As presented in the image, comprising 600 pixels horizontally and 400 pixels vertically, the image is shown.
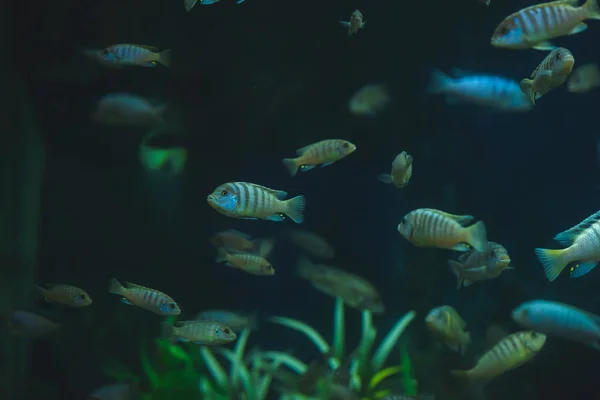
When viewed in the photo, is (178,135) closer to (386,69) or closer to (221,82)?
(221,82)

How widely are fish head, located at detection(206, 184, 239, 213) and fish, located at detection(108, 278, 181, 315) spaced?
2.95ft

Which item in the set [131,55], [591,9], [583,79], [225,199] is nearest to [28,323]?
[131,55]

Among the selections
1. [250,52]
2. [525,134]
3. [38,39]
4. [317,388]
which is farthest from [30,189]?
[525,134]

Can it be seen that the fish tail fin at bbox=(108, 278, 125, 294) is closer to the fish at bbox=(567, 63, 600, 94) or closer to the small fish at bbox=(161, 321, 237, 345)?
the small fish at bbox=(161, 321, 237, 345)

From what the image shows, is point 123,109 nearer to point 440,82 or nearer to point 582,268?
point 440,82

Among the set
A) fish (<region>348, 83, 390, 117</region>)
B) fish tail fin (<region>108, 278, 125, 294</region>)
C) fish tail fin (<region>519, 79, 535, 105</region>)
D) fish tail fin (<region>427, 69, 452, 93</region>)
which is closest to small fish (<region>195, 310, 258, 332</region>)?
fish tail fin (<region>108, 278, 125, 294</region>)

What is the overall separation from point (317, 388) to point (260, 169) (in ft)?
10.5

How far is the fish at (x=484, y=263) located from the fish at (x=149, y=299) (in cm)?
207

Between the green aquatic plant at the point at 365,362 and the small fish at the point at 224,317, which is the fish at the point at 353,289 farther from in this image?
the small fish at the point at 224,317

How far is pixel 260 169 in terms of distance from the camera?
23.0 ft

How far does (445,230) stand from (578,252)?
68 cm

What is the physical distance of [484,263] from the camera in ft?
11.7

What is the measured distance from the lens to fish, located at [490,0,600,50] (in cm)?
289

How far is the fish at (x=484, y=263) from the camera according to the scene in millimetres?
3457
